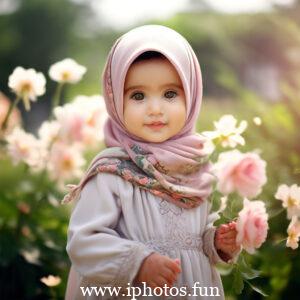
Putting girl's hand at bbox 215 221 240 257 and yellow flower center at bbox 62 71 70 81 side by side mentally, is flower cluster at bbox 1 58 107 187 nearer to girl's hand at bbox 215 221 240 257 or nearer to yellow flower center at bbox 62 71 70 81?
yellow flower center at bbox 62 71 70 81

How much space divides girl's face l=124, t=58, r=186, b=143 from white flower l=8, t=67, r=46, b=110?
86cm

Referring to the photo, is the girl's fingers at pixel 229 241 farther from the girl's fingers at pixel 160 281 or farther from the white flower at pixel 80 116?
the white flower at pixel 80 116

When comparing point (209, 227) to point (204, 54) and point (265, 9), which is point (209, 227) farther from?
point (204, 54)

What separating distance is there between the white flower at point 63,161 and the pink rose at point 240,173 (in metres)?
1.61

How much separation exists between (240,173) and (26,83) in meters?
1.40

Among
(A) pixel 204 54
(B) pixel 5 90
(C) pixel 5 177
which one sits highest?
(A) pixel 204 54

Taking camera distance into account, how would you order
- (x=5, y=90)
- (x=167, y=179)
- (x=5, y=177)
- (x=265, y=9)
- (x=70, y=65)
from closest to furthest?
(x=167, y=179) → (x=70, y=65) → (x=265, y=9) → (x=5, y=177) → (x=5, y=90)

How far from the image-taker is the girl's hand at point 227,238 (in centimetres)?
228

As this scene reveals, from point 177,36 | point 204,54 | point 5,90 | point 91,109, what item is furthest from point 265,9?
point 204,54

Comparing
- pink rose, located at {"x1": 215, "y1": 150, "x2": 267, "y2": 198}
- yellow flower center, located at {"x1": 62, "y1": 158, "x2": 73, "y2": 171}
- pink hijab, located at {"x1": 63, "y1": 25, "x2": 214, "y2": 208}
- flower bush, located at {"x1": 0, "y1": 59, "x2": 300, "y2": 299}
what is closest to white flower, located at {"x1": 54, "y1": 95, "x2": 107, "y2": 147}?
flower bush, located at {"x1": 0, "y1": 59, "x2": 300, "y2": 299}

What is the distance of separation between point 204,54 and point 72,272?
28624mm

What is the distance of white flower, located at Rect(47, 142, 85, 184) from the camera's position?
11.6ft

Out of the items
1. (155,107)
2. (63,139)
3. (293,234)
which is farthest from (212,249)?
(63,139)

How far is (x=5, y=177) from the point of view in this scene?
7828mm
